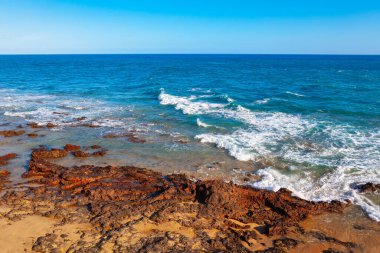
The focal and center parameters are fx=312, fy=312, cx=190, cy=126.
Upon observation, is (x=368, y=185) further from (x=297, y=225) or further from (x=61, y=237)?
(x=61, y=237)

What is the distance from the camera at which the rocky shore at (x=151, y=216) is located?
9.78 meters

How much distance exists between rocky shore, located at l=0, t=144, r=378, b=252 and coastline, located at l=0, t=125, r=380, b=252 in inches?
1.3

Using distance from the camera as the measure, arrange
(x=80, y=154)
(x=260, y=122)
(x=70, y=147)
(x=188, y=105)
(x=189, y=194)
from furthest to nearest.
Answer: (x=188, y=105) < (x=260, y=122) < (x=70, y=147) < (x=80, y=154) < (x=189, y=194)

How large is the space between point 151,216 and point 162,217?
412 mm

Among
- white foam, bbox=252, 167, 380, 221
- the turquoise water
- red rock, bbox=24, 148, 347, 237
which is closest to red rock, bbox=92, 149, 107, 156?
the turquoise water

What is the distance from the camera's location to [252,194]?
12.8 meters

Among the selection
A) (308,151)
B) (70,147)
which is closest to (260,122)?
(308,151)

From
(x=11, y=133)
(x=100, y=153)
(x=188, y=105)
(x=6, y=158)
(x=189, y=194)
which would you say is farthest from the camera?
(x=188, y=105)

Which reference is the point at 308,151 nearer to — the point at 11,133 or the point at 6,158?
the point at 6,158

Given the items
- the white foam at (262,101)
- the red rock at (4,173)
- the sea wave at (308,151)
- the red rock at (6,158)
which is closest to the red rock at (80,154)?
the red rock at (6,158)

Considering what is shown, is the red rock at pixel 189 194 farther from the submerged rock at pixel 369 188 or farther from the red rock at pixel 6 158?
the red rock at pixel 6 158

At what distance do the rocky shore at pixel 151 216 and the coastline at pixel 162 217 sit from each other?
Result: 32mm

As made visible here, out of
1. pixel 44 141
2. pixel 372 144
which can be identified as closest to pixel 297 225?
pixel 372 144

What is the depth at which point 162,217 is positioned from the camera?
11242mm
